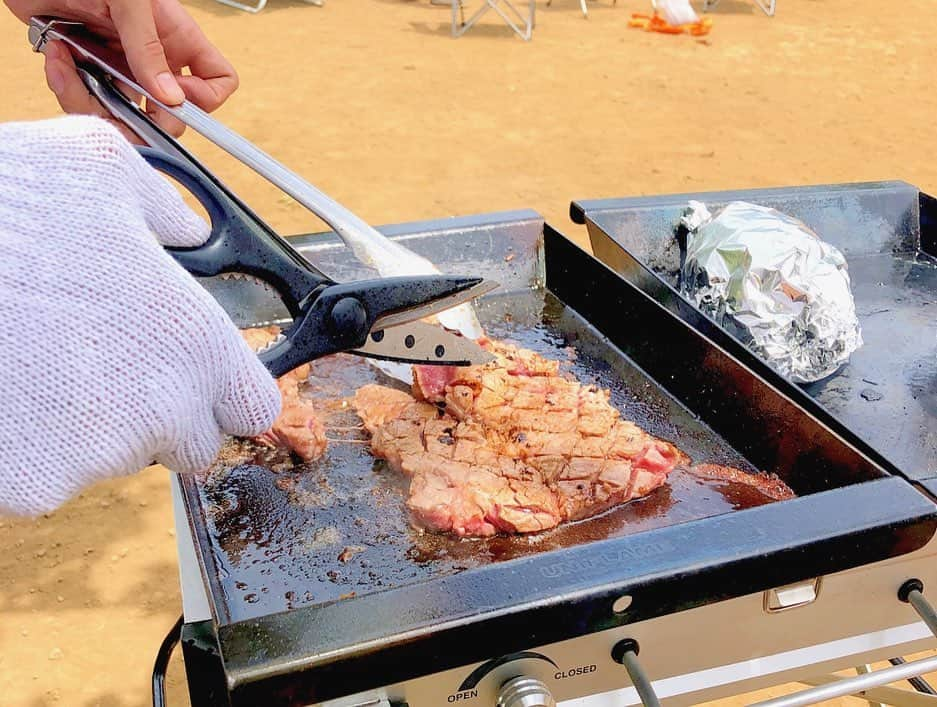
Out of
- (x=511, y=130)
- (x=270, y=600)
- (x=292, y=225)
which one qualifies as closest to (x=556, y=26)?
(x=511, y=130)

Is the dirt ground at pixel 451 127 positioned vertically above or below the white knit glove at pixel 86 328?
below

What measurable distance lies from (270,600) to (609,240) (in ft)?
4.77

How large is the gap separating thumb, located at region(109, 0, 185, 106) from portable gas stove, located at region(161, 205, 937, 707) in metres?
0.79

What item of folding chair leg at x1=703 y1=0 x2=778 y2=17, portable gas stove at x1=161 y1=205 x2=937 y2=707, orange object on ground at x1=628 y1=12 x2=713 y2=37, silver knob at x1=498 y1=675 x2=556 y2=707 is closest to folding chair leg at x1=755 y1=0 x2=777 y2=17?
folding chair leg at x1=703 y1=0 x2=778 y2=17

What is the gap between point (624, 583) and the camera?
1.16 metres

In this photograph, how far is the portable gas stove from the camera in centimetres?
110

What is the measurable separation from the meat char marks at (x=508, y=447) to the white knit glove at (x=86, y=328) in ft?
2.34

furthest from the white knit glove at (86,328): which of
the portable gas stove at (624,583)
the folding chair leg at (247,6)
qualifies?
the folding chair leg at (247,6)

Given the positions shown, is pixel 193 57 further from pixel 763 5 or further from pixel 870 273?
pixel 763 5

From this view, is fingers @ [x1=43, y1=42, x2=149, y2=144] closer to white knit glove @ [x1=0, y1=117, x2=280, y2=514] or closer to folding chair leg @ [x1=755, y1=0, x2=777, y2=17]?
white knit glove @ [x1=0, y1=117, x2=280, y2=514]

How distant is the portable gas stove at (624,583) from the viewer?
1.10 m

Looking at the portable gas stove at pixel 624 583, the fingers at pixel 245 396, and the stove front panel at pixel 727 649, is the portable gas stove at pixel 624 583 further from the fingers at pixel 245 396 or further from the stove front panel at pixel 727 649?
the fingers at pixel 245 396

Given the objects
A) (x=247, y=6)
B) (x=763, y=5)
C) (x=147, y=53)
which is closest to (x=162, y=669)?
(x=147, y=53)

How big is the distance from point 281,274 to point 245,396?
0.38 m
